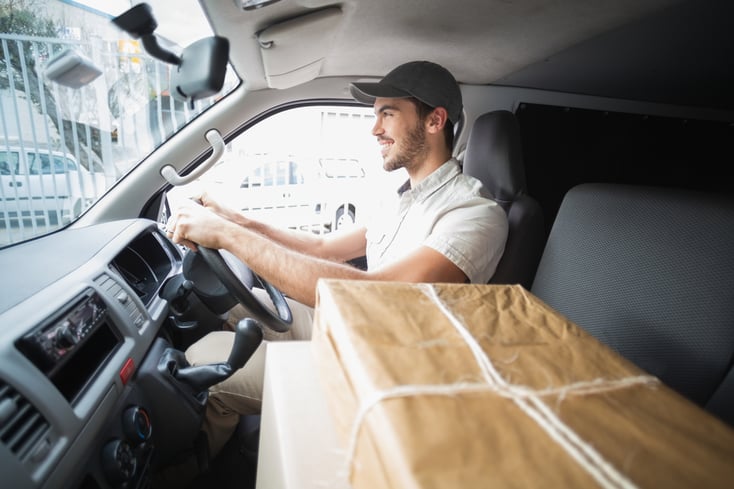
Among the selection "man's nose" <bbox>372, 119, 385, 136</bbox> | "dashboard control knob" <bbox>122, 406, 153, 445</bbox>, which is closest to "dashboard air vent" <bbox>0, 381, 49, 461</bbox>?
"dashboard control knob" <bbox>122, 406, 153, 445</bbox>

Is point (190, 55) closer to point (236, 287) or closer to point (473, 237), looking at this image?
point (236, 287)

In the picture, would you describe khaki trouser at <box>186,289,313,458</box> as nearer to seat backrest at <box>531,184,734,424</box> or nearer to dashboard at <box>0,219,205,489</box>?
dashboard at <box>0,219,205,489</box>

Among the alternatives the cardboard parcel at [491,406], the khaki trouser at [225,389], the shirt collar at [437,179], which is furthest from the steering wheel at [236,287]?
the shirt collar at [437,179]

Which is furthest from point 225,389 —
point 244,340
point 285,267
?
point 285,267

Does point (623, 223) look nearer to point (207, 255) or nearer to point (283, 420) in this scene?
point (283, 420)

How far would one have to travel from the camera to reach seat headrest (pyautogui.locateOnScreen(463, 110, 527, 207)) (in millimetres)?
1349

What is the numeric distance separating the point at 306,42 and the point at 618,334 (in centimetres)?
127

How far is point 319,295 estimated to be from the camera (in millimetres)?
520

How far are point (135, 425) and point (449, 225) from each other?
95 cm

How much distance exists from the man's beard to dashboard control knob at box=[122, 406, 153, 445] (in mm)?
1112

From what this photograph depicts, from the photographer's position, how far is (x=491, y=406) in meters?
0.36

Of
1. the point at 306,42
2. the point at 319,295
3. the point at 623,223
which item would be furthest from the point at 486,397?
the point at 306,42

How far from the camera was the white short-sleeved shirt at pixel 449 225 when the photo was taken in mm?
1064

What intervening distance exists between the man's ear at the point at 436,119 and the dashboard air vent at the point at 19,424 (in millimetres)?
1315
